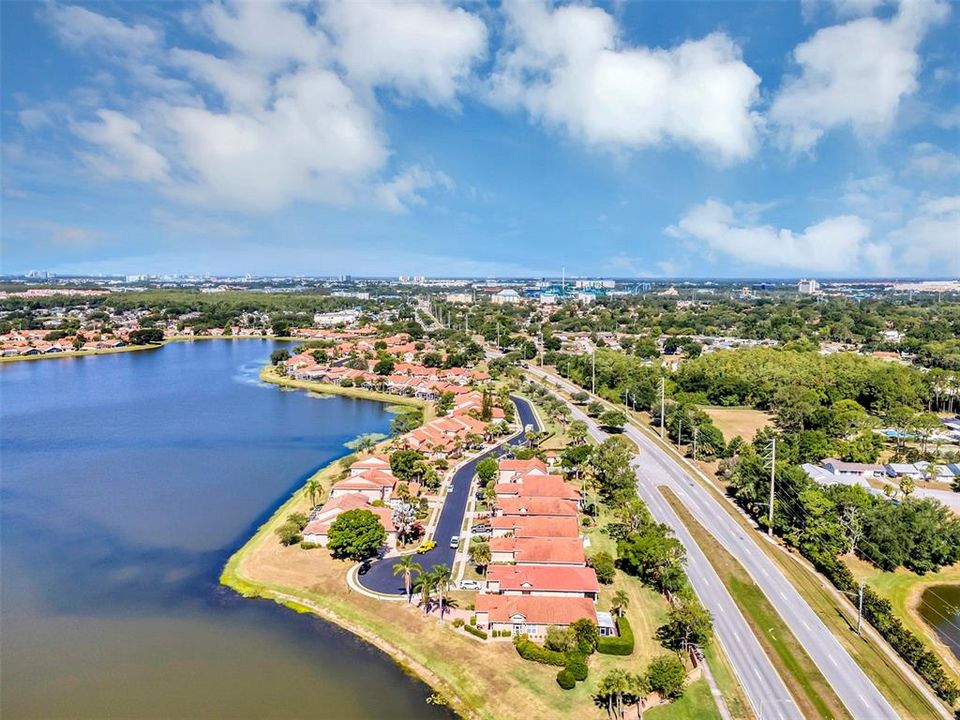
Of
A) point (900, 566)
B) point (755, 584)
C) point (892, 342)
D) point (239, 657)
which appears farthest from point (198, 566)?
point (892, 342)

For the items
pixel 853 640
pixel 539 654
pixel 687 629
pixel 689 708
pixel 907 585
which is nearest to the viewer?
pixel 689 708

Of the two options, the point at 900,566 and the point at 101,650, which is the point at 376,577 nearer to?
the point at 101,650

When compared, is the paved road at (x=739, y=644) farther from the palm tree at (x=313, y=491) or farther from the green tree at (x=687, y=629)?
the palm tree at (x=313, y=491)

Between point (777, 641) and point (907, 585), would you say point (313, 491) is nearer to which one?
point (777, 641)

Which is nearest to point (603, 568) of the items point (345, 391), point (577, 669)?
point (577, 669)

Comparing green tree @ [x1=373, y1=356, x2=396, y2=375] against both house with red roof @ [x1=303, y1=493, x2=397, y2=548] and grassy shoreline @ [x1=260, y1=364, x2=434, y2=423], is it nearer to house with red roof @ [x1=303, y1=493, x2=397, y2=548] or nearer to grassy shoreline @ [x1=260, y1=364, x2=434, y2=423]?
grassy shoreline @ [x1=260, y1=364, x2=434, y2=423]

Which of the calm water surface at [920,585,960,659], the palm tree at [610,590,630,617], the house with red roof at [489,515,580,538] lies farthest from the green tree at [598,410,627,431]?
the palm tree at [610,590,630,617]
